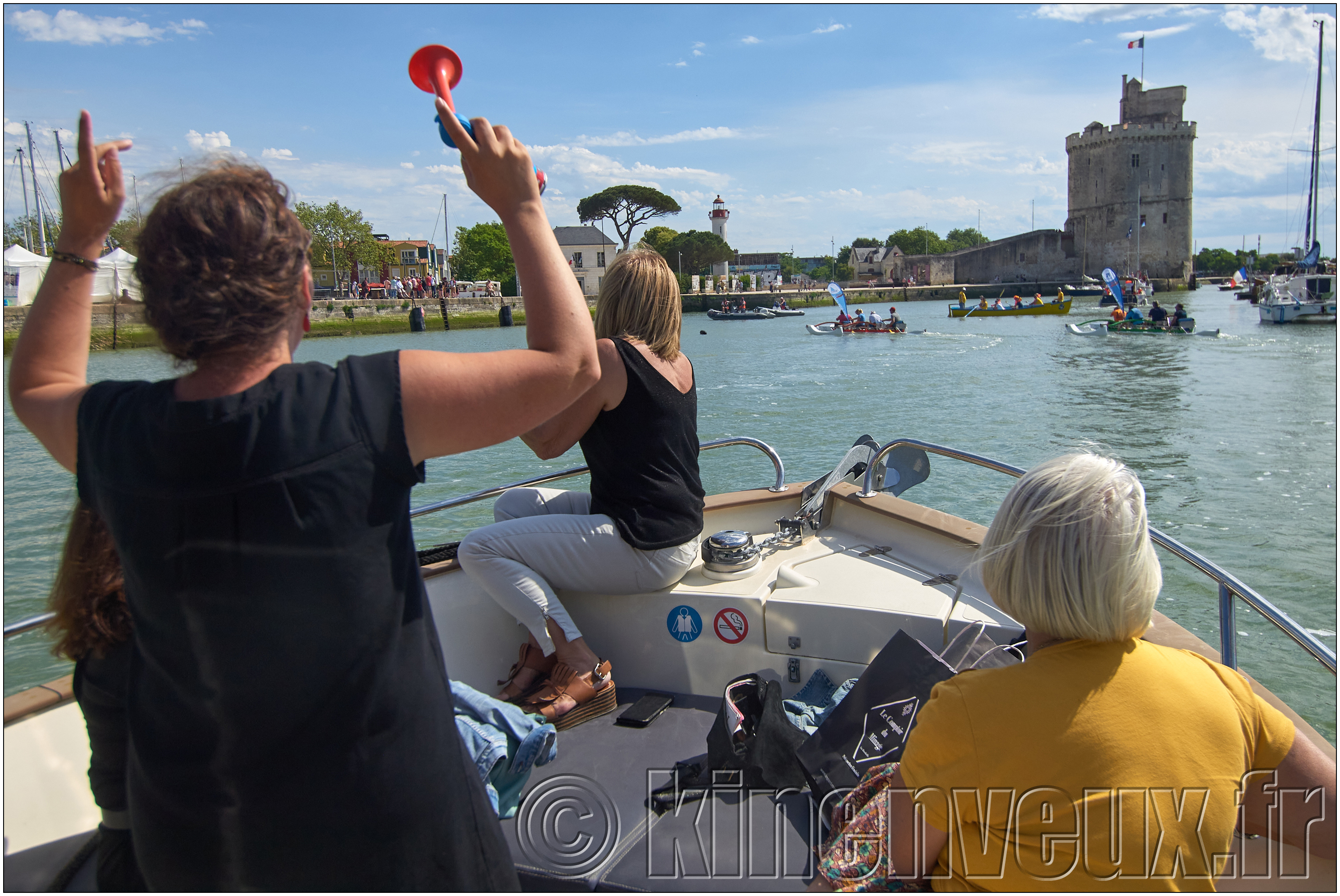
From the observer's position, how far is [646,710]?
2475mm

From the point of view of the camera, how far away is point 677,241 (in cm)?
8550

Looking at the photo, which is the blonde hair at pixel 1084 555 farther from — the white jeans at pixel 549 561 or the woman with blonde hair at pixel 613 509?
the white jeans at pixel 549 561

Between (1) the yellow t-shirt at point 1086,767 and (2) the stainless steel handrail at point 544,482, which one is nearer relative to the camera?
(1) the yellow t-shirt at point 1086,767

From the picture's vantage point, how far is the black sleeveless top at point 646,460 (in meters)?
2.22

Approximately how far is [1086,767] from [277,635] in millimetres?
975

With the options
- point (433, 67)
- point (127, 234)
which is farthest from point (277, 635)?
point (433, 67)

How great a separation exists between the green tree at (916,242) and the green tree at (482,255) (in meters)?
62.6

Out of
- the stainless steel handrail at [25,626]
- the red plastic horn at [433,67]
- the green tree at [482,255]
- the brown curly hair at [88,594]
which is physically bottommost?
the stainless steel handrail at [25,626]

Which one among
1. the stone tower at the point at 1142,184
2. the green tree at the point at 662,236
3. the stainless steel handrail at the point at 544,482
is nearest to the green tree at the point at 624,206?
the green tree at the point at 662,236

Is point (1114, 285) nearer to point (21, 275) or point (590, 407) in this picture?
point (590, 407)

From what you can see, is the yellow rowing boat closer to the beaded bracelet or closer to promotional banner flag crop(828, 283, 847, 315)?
promotional banner flag crop(828, 283, 847, 315)

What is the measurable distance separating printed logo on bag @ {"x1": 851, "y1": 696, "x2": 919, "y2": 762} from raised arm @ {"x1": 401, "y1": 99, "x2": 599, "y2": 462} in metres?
1.18

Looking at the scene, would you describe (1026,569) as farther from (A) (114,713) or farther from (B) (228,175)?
(A) (114,713)

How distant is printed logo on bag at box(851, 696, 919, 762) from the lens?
1770mm
